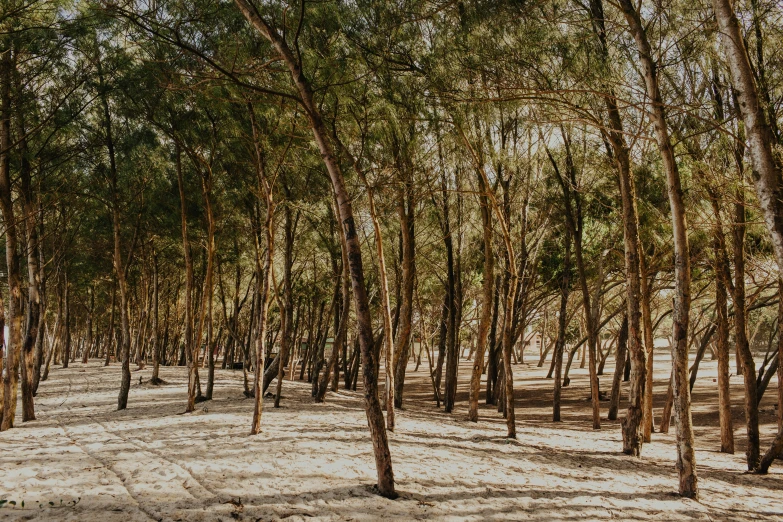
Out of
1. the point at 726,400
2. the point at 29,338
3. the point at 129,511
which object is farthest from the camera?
the point at 29,338

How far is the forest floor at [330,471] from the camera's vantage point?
18.9ft

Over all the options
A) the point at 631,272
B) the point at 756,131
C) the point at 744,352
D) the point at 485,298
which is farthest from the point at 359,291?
the point at 744,352

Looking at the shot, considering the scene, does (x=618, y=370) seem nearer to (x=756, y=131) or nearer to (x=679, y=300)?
(x=679, y=300)

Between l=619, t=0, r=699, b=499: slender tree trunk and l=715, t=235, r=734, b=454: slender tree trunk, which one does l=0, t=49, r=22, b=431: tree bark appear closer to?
l=619, t=0, r=699, b=499: slender tree trunk

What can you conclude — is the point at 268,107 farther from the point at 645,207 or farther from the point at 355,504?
the point at 645,207

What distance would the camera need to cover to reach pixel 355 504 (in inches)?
233

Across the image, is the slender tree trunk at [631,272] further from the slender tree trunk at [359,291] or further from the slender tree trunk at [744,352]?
the slender tree trunk at [359,291]

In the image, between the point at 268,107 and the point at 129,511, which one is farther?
the point at 268,107

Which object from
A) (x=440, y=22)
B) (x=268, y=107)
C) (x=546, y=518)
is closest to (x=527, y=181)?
(x=440, y=22)

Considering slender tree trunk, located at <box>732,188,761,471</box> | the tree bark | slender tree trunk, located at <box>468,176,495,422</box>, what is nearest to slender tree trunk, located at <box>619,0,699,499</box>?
slender tree trunk, located at <box>732,188,761,471</box>

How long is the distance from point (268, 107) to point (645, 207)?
883 centimetres

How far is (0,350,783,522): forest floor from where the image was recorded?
5.76 metres

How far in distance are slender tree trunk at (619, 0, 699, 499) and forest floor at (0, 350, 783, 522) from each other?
46cm

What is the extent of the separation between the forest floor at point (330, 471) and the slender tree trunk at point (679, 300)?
1.50ft
